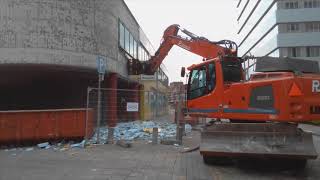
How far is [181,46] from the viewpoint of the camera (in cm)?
2575

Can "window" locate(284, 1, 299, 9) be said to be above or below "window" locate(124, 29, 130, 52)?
above

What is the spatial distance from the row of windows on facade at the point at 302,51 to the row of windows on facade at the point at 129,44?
35619 mm

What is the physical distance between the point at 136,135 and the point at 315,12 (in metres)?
56.7

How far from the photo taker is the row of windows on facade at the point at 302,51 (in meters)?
70.6

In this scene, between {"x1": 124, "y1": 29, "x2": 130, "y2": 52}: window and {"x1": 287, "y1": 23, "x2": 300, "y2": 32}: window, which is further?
{"x1": 287, "y1": 23, "x2": 300, "y2": 32}: window

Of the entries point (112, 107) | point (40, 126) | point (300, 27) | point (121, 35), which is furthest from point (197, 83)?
point (300, 27)

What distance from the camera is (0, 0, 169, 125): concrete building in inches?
843

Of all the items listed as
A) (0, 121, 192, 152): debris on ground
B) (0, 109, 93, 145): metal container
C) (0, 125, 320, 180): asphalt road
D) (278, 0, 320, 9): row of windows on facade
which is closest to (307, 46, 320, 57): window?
(278, 0, 320, 9): row of windows on facade

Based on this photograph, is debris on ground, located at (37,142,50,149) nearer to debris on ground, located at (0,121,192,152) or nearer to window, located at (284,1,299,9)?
debris on ground, located at (0,121,192,152)

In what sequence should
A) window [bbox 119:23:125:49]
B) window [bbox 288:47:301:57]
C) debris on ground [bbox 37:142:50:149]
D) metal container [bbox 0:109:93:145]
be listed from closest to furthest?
1. debris on ground [bbox 37:142:50:149]
2. metal container [bbox 0:109:93:145]
3. window [bbox 119:23:125:49]
4. window [bbox 288:47:301:57]

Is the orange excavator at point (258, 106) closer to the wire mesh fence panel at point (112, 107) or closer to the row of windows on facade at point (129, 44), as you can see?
the wire mesh fence panel at point (112, 107)

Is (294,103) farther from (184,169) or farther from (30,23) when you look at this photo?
(30,23)

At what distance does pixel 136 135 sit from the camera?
20.3 m

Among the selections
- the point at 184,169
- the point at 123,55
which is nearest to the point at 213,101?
the point at 184,169
